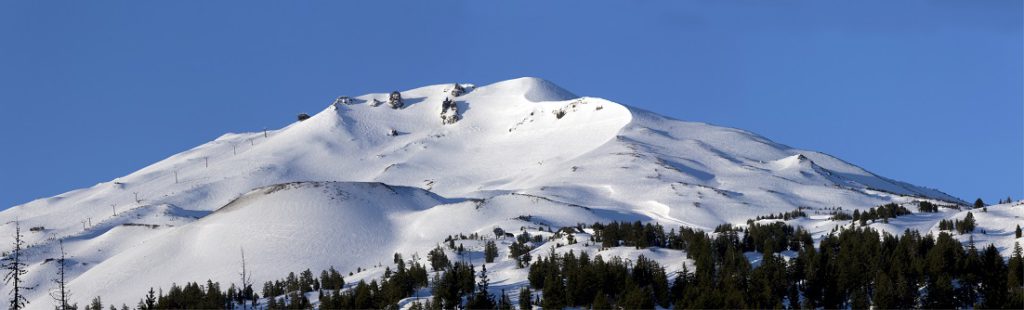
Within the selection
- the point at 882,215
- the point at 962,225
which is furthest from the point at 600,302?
the point at 882,215

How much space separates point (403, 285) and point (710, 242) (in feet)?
79.4

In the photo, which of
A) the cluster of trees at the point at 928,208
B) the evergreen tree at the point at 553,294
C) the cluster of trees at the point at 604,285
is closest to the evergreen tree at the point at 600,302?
the cluster of trees at the point at 604,285

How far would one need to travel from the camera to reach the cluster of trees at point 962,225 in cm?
10453

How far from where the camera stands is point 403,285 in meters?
95.0

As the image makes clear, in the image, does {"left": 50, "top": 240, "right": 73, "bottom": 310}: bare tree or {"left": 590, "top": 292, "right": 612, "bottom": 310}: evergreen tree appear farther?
{"left": 50, "top": 240, "right": 73, "bottom": 310}: bare tree

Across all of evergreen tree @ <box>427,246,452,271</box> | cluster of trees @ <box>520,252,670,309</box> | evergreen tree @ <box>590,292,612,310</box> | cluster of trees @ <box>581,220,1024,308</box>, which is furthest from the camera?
evergreen tree @ <box>427,246,452,271</box>

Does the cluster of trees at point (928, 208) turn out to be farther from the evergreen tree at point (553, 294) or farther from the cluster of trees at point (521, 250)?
the evergreen tree at point (553, 294)

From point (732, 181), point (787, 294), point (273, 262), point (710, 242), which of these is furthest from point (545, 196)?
point (787, 294)

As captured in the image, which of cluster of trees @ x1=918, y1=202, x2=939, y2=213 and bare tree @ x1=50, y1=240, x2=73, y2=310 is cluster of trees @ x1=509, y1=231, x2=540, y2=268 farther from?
cluster of trees @ x1=918, y1=202, x2=939, y2=213

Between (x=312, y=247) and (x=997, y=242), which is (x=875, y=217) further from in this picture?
(x=312, y=247)

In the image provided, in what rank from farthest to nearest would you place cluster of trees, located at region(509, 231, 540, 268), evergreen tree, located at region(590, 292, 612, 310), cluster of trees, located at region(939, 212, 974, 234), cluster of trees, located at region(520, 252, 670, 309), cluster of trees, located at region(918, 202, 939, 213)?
cluster of trees, located at region(918, 202, 939, 213) → cluster of trees, located at region(509, 231, 540, 268) → cluster of trees, located at region(939, 212, 974, 234) → cluster of trees, located at region(520, 252, 670, 309) → evergreen tree, located at region(590, 292, 612, 310)

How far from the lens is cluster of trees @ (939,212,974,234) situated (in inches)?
4115

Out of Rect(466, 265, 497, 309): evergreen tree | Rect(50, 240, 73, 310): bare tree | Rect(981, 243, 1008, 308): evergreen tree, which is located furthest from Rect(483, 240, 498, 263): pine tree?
Rect(981, 243, 1008, 308): evergreen tree

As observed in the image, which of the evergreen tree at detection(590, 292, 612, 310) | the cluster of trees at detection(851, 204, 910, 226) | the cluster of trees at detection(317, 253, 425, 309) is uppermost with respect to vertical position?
the cluster of trees at detection(851, 204, 910, 226)
